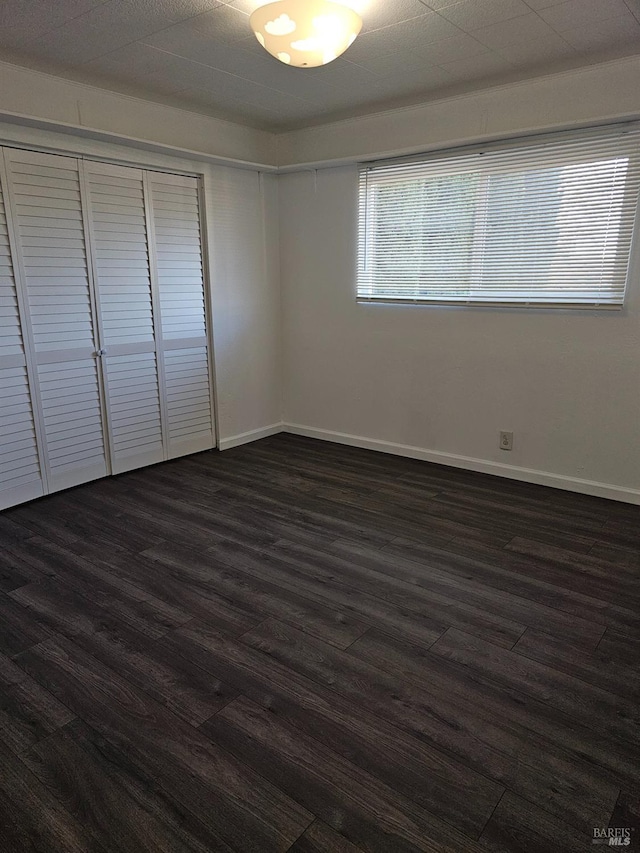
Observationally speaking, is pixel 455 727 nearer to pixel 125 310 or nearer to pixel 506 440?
pixel 506 440

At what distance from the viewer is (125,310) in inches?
153

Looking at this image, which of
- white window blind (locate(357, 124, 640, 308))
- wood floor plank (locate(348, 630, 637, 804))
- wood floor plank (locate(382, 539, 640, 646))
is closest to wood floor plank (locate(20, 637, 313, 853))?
→ wood floor plank (locate(348, 630, 637, 804))

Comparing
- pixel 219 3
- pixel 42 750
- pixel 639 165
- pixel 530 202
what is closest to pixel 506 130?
pixel 530 202

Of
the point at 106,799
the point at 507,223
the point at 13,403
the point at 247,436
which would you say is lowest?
the point at 106,799

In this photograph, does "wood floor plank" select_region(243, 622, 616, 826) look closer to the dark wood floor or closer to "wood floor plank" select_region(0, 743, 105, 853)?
the dark wood floor

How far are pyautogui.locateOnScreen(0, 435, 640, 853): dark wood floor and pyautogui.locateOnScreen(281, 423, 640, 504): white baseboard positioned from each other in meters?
0.18

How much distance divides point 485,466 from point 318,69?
111 inches

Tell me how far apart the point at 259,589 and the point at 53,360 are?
2.09 metres

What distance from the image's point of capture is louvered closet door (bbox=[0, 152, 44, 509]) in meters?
3.23

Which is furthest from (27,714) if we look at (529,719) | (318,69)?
(318,69)

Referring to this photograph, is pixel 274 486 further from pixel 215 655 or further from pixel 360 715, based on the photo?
pixel 360 715

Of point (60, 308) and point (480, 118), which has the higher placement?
point (480, 118)

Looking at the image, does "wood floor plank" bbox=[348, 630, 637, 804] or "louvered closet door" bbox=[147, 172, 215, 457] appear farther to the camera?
"louvered closet door" bbox=[147, 172, 215, 457]

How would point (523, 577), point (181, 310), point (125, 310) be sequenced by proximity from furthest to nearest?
point (181, 310), point (125, 310), point (523, 577)
